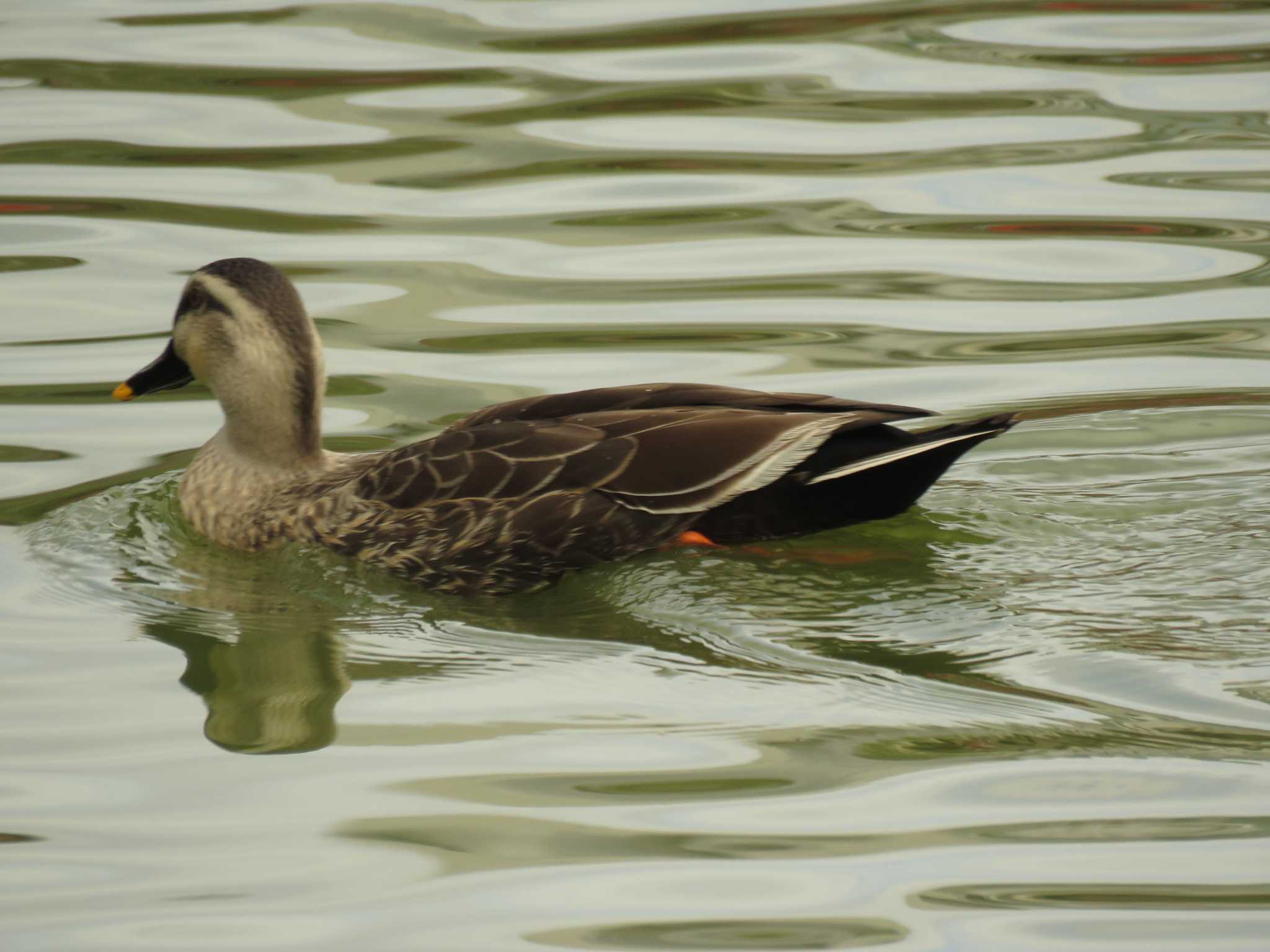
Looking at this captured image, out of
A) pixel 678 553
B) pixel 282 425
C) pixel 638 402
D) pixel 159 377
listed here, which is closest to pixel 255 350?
pixel 282 425

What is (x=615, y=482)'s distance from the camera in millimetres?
7008

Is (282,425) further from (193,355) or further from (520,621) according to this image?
(520,621)

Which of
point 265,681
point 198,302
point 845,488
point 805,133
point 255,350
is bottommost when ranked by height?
point 265,681

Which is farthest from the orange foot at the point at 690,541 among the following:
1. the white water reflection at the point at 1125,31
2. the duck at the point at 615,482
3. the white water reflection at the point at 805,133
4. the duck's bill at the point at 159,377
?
the white water reflection at the point at 1125,31

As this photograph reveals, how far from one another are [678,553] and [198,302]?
89.0 inches

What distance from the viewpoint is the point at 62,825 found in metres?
5.26

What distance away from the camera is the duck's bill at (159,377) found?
8.01 m

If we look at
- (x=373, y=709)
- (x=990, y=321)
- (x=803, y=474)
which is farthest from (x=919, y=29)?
(x=373, y=709)

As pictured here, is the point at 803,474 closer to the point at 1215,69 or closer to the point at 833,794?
the point at 833,794

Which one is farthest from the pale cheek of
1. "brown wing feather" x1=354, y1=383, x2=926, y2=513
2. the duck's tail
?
the duck's tail

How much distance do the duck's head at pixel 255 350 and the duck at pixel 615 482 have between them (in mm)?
374

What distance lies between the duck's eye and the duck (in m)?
0.87

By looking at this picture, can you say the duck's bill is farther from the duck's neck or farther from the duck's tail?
the duck's tail

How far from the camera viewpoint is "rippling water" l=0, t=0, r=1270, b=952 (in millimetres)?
4867
